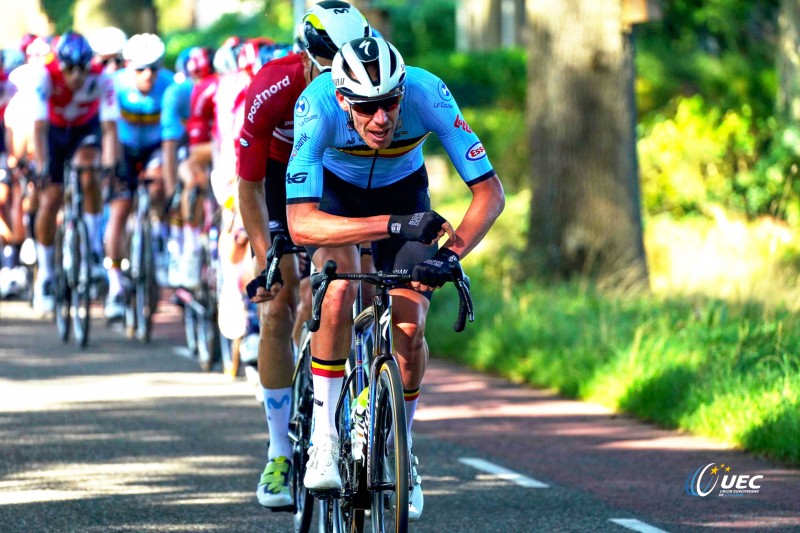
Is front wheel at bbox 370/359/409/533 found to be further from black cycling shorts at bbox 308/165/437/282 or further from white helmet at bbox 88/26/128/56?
white helmet at bbox 88/26/128/56

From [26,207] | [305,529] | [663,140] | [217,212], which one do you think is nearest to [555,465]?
[305,529]

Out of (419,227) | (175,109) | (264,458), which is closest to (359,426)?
(419,227)

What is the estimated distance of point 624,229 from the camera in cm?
1375

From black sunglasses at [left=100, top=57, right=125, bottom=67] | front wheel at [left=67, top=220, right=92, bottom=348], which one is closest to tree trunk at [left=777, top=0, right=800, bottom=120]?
black sunglasses at [left=100, top=57, right=125, bottom=67]

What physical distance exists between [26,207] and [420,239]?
35.3 feet

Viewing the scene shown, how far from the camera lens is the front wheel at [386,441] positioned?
16.8ft

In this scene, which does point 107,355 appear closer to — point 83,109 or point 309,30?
point 83,109

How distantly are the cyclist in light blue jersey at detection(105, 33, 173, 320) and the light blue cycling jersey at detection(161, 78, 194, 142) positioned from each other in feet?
1.53

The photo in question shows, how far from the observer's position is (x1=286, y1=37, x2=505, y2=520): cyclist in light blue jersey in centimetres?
533

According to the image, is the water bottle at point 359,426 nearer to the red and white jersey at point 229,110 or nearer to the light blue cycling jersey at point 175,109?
the red and white jersey at point 229,110

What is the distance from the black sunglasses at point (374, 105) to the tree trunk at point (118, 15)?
22.3 metres

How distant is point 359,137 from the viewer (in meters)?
5.74

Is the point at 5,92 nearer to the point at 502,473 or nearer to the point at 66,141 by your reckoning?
the point at 66,141

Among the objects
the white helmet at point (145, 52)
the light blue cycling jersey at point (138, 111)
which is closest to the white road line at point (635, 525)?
the white helmet at point (145, 52)
